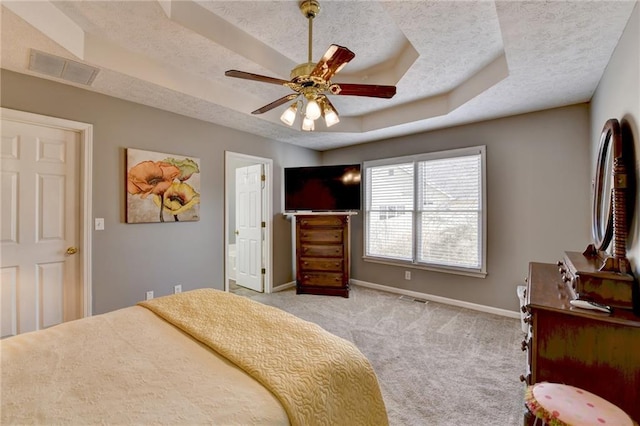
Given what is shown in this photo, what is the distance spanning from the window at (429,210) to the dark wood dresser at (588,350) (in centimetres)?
247

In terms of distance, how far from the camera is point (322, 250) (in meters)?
4.37

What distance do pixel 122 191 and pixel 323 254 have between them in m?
2.66

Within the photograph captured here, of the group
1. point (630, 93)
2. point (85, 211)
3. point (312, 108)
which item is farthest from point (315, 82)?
point (85, 211)

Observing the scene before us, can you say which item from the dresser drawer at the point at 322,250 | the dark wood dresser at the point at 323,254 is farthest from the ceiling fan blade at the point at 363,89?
the dresser drawer at the point at 322,250

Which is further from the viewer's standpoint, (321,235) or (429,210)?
(321,235)

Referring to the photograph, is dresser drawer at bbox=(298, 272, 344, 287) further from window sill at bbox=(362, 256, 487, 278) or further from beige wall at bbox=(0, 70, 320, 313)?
beige wall at bbox=(0, 70, 320, 313)

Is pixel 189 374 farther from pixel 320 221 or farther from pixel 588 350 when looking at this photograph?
pixel 320 221

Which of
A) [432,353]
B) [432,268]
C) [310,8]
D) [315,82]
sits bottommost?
[432,353]

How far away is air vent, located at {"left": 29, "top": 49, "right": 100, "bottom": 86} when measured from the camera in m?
2.12

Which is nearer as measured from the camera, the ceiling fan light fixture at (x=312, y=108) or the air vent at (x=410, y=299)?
the ceiling fan light fixture at (x=312, y=108)

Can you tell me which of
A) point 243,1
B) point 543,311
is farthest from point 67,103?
point 543,311

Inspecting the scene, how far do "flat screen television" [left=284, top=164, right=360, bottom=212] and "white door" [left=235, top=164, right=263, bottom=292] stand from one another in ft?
1.56

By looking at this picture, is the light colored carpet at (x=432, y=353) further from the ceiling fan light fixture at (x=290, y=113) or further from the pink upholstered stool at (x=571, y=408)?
the ceiling fan light fixture at (x=290, y=113)

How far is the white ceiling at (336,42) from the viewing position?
181 centimetres
